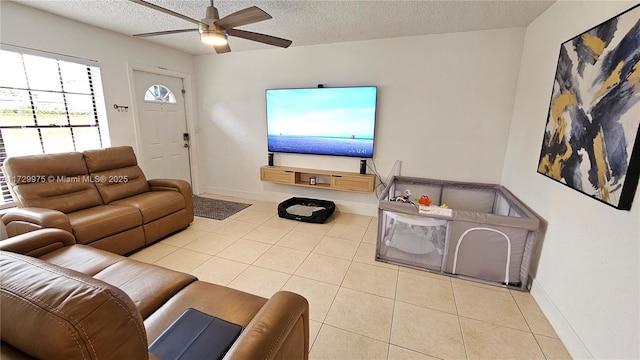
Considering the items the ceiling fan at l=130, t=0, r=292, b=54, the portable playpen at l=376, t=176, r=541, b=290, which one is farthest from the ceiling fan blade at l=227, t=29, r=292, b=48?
the portable playpen at l=376, t=176, r=541, b=290

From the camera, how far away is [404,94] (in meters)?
3.44

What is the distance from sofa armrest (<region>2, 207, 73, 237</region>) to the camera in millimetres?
2041

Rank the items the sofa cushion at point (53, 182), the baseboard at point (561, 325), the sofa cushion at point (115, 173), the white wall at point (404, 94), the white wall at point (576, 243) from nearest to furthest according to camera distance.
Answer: the white wall at point (576, 243)
the baseboard at point (561, 325)
the sofa cushion at point (53, 182)
the sofa cushion at point (115, 173)
the white wall at point (404, 94)

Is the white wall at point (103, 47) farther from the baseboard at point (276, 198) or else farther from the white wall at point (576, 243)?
the white wall at point (576, 243)

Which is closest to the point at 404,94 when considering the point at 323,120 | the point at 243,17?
the point at 323,120

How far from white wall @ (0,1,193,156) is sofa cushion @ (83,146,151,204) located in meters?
0.52

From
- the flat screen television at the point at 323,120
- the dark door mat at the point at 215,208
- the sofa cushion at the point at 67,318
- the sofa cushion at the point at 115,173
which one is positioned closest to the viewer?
the sofa cushion at the point at 67,318

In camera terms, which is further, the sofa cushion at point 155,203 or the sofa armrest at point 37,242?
the sofa cushion at point 155,203

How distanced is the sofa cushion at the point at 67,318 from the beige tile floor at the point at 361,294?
1251 millimetres

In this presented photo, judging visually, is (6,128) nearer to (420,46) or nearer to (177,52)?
(177,52)

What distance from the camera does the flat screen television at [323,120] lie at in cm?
354

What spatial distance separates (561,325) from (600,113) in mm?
1355

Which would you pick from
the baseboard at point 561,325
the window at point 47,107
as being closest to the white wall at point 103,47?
the window at point 47,107

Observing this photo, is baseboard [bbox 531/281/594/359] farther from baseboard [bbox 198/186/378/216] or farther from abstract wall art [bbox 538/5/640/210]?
baseboard [bbox 198/186/378/216]
